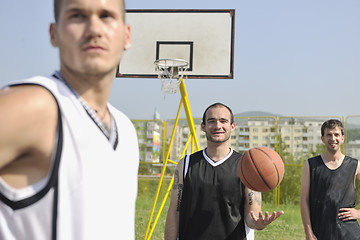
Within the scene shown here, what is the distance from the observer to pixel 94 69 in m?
1.22

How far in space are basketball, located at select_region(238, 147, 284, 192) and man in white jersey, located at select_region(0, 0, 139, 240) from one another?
278 cm

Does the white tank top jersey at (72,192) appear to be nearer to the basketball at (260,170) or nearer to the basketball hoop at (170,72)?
the basketball at (260,170)

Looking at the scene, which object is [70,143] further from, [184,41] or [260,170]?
[184,41]

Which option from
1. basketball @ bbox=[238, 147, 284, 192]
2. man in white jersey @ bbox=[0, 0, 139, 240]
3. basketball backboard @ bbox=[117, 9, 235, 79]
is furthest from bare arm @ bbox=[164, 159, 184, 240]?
basketball backboard @ bbox=[117, 9, 235, 79]

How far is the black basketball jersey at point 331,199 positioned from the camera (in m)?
4.75

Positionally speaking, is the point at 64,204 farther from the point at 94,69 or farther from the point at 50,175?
the point at 94,69

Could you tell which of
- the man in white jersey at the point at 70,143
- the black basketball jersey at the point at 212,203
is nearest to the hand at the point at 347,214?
the black basketball jersey at the point at 212,203

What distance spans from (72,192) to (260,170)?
3149mm

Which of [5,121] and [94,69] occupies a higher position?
[94,69]

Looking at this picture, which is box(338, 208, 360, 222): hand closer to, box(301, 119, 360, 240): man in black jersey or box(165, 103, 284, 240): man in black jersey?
box(301, 119, 360, 240): man in black jersey

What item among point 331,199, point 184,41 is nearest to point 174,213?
point 331,199

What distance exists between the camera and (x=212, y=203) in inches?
165

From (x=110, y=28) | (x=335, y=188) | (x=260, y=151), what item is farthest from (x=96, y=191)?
(x=335, y=188)

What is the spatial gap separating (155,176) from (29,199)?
13602mm
